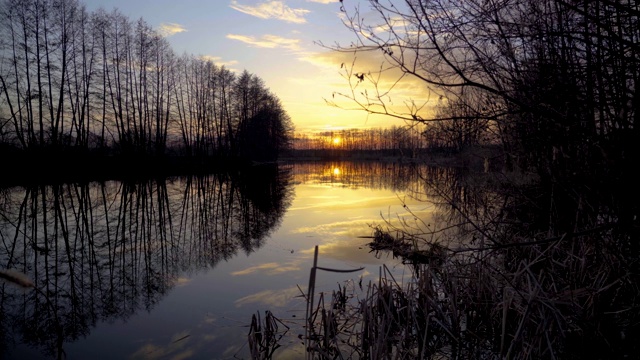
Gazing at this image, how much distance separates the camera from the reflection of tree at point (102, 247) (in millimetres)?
6176

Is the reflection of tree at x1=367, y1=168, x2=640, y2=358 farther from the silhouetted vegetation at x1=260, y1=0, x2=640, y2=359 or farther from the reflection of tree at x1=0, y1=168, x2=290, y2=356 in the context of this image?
the reflection of tree at x1=0, y1=168, x2=290, y2=356

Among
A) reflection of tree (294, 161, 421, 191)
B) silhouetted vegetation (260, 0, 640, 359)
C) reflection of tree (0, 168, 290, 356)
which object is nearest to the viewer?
silhouetted vegetation (260, 0, 640, 359)

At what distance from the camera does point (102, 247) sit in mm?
10156

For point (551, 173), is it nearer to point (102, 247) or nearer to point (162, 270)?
point (162, 270)

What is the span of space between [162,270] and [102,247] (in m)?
2.66

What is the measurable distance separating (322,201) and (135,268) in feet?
38.9

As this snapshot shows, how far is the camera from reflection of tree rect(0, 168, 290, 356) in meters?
6.18

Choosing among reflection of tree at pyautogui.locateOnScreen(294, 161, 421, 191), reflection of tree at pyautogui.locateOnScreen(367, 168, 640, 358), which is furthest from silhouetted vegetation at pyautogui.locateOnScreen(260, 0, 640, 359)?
reflection of tree at pyautogui.locateOnScreen(294, 161, 421, 191)

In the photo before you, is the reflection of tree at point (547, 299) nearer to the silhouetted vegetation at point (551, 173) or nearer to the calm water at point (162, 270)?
the silhouetted vegetation at point (551, 173)

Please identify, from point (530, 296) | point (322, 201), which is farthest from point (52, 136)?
point (530, 296)

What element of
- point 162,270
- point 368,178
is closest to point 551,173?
point 162,270

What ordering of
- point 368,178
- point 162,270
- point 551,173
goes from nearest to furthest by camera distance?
point 551,173 < point 162,270 < point 368,178

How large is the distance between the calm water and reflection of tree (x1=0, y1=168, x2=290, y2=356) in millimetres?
31

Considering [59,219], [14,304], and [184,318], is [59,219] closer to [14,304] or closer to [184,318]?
[14,304]
